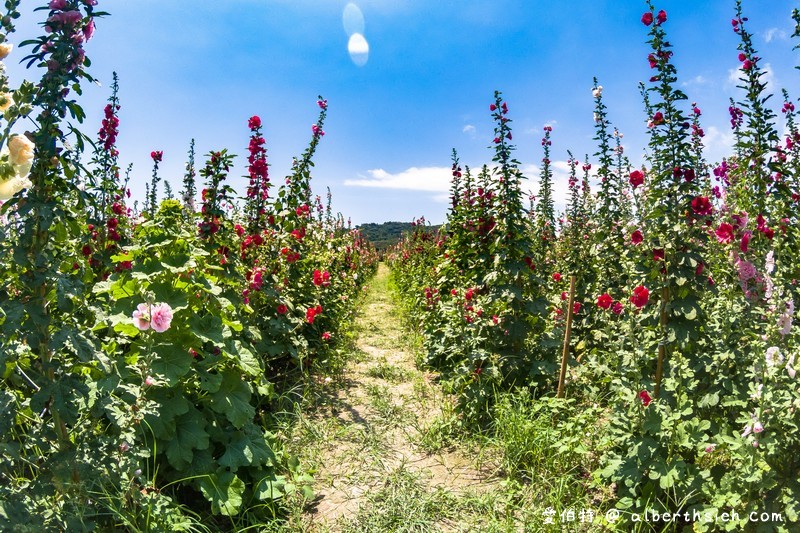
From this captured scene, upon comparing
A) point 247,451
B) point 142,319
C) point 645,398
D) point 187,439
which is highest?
point 142,319

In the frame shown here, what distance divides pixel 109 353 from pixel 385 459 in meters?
1.99

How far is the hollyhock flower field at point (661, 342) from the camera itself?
2.10 meters

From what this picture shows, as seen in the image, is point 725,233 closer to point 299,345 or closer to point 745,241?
point 745,241

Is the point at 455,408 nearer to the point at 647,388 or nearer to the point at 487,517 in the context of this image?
the point at 487,517

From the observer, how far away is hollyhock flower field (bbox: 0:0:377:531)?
1.75m

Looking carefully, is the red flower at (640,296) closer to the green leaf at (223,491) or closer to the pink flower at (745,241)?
the pink flower at (745,241)

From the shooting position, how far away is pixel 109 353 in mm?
2422

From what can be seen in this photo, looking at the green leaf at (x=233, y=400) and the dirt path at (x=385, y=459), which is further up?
the green leaf at (x=233, y=400)

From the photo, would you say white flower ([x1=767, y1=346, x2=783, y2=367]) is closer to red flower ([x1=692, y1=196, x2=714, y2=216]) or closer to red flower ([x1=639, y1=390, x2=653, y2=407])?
red flower ([x1=639, y1=390, x2=653, y2=407])

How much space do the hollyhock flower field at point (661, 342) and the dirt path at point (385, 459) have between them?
1.13 feet

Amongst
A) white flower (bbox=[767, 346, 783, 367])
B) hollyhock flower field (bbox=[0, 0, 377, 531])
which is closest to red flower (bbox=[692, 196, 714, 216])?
white flower (bbox=[767, 346, 783, 367])

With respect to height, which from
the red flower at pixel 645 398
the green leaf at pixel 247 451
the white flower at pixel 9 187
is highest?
the white flower at pixel 9 187

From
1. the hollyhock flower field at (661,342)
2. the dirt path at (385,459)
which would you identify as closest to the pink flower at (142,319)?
the dirt path at (385,459)

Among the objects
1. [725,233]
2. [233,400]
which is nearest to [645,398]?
[725,233]
